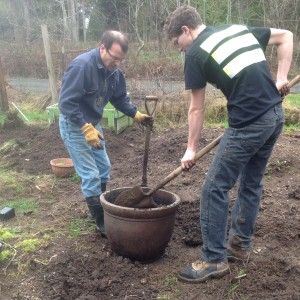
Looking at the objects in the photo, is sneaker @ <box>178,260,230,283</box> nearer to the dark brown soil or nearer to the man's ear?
the dark brown soil

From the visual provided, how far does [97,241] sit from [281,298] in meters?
1.81

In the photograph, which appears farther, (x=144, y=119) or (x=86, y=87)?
(x=144, y=119)

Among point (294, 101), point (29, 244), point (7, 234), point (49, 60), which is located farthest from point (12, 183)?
point (294, 101)

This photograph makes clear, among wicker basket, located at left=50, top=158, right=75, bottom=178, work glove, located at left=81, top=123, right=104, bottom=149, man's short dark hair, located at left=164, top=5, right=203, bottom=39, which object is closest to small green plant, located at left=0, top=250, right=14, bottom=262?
work glove, located at left=81, top=123, right=104, bottom=149

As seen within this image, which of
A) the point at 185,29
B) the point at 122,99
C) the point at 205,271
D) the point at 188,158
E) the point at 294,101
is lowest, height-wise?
the point at 294,101

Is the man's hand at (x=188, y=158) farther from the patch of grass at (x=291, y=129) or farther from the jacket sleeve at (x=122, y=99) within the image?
the patch of grass at (x=291, y=129)

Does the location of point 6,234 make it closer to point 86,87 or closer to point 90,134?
point 90,134

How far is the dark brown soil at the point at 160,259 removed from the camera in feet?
10.7

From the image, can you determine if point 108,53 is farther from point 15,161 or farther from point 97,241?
point 15,161

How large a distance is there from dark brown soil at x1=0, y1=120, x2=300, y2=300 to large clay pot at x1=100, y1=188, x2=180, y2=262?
123mm

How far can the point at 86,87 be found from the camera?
3959 mm

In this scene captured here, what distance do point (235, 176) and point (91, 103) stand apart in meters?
1.64

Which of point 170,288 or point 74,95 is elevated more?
point 74,95

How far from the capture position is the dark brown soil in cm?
325
